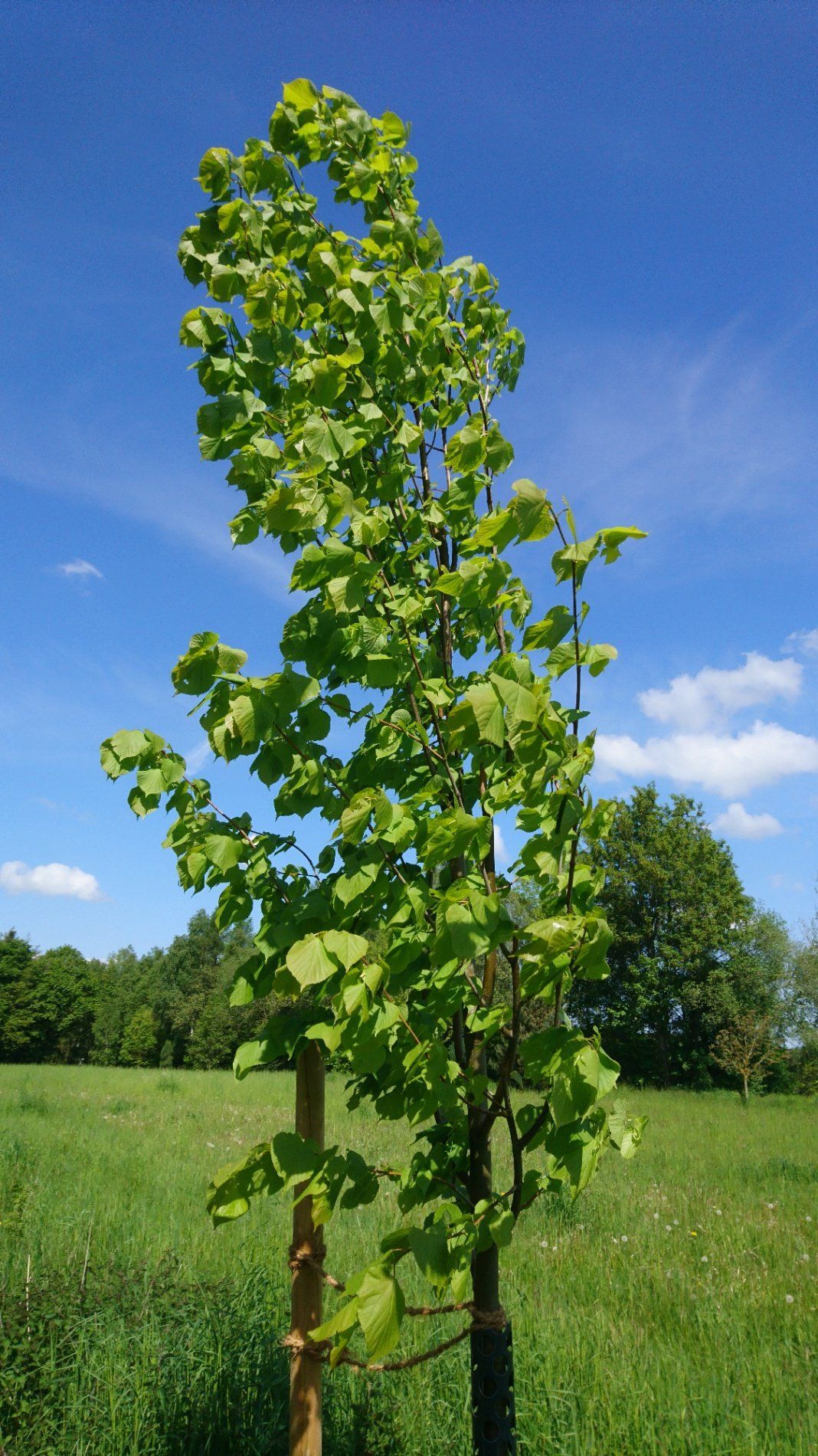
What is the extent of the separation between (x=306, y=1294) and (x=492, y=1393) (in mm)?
563

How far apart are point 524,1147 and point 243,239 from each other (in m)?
2.96

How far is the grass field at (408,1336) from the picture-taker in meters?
3.19

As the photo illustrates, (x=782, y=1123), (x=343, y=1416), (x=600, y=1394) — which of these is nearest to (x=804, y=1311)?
(x=600, y=1394)

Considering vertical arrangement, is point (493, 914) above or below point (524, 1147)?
above

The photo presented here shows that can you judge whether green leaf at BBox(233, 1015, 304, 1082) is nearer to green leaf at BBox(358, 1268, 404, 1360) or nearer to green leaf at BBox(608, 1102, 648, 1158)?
green leaf at BBox(358, 1268, 404, 1360)

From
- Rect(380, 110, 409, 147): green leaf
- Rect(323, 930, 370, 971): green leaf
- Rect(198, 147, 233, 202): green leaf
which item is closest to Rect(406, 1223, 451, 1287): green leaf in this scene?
Rect(323, 930, 370, 971): green leaf

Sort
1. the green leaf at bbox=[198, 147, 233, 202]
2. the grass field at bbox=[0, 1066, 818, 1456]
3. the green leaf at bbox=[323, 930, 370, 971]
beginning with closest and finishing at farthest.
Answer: the green leaf at bbox=[323, 930, 370, 971]
the green leaf at bbox=[198, 147, 233, 202]
the grass field at bbox=[0, 1066, 818, 1456]

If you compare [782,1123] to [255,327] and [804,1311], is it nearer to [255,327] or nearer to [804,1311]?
[804,1311]

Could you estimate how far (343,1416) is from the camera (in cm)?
325

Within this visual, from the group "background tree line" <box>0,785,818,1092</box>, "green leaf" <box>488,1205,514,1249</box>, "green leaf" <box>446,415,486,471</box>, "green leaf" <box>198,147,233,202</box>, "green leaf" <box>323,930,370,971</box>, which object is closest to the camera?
"green leaf" <box>323,930,370,971</box>

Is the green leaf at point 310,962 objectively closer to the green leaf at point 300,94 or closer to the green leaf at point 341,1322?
the green leaf at point 341,1322

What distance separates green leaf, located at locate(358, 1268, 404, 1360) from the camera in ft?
5.07

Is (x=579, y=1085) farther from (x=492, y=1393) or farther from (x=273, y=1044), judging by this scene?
(x=492, y=1393)

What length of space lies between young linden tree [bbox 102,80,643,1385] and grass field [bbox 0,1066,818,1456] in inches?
65.1
